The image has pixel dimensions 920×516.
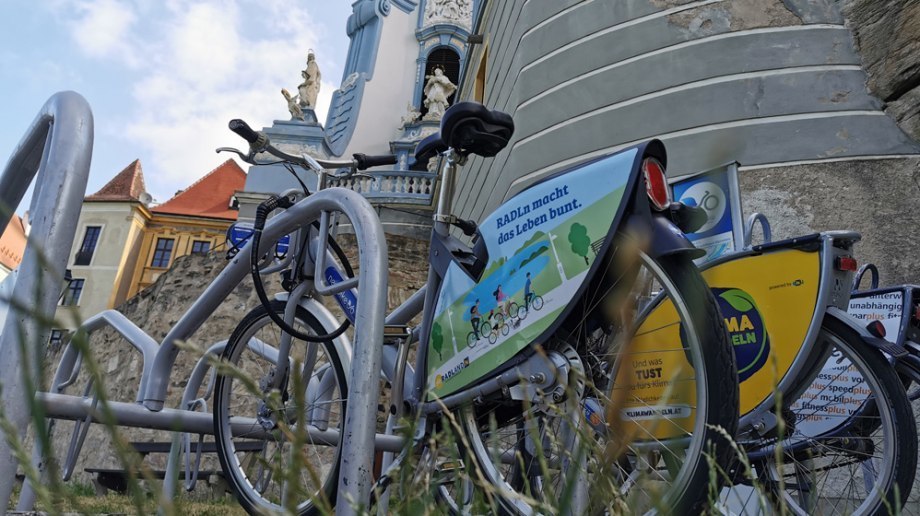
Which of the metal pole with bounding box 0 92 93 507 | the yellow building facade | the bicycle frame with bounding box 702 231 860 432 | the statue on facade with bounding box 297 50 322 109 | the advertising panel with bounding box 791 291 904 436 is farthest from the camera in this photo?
the yellow building facade

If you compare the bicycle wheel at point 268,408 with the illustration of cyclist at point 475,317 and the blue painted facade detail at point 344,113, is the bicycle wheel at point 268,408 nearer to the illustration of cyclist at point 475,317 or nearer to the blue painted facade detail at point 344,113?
the illustration of cyclist at point 475,317

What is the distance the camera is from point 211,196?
31.2 metres

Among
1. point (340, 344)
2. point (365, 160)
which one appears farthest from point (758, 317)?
point (365, 160)

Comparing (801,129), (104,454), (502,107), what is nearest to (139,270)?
(104,454)

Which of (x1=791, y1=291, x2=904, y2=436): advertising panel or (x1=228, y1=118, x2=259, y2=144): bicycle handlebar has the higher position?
(x1=228, y1=118, x2=259, y2=144): bicycle handlebar

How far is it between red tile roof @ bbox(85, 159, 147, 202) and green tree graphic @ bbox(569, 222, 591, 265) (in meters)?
31.8

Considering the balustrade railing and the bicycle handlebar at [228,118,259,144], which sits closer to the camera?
the bicycle handlebar at [228,118,259,144]

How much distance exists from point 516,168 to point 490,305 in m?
4.45

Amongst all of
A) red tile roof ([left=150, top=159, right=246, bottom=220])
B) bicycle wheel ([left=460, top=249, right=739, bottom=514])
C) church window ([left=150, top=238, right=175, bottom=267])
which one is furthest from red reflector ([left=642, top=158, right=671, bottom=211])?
church window ([left=150, top=238, right=175, bottom=267])

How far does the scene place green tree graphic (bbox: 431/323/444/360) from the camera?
2.02 m

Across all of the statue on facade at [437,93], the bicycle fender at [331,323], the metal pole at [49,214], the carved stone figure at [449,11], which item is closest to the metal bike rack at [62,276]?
the metal pole at [49,214]

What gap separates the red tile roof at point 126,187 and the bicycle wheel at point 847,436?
104 ft

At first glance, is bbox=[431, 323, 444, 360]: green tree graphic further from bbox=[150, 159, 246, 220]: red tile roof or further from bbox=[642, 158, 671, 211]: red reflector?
bbox=[150, 159, 246, 220]: red tile roof

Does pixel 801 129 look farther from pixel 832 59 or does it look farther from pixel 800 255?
pixel 800 255
